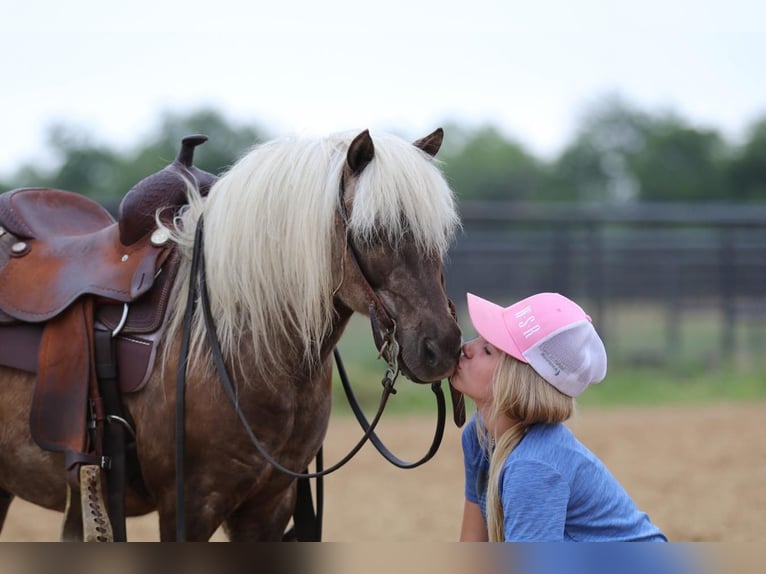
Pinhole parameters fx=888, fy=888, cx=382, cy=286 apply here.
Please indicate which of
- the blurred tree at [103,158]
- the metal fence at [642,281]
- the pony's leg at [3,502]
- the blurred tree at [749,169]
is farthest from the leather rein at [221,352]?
the blurred tree at [749,169]

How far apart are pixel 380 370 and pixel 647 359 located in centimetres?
362

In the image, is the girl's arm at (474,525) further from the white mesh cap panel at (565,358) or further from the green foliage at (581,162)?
the green foliage at (581,162)

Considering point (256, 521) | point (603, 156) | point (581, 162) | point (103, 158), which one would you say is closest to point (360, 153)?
point (256, 521)

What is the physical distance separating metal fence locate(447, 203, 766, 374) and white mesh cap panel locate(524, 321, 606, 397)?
29.5 ft

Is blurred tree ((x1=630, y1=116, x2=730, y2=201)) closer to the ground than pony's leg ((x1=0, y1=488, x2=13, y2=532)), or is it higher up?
closer to the ground

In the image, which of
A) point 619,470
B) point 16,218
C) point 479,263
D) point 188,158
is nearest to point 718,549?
point 188,158

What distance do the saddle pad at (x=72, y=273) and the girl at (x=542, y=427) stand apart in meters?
0.91

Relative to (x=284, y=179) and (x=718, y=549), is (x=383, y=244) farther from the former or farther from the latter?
(x=718, y=549)

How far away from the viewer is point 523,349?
1.94 metres

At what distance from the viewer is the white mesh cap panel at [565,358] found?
1.92m

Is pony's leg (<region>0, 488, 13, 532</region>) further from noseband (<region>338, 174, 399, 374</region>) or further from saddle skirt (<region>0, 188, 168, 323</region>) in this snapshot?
noseband (<region>338, 174, 399, 374</region>)

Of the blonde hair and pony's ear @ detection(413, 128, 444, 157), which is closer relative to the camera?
the blonde hair

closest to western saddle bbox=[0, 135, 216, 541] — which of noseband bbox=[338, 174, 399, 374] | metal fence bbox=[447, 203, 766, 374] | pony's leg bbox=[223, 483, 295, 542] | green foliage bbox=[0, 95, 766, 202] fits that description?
pony's leg bbox=[223, 483, 295, 542]

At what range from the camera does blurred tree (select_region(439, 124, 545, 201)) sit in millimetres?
39281
